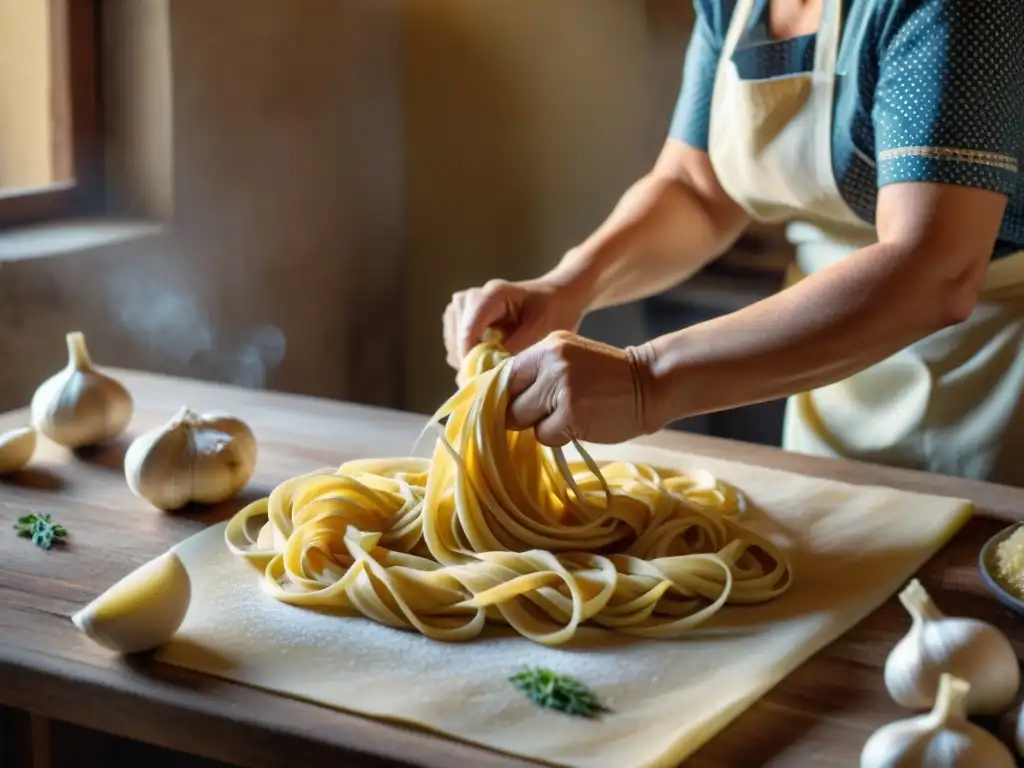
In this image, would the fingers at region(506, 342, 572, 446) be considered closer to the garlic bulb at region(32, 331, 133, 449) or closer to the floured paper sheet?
the floured paper sheet

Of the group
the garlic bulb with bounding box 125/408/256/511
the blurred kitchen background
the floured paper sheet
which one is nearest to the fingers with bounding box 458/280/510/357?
the garlic bulb with bounding box 125/408/256/511

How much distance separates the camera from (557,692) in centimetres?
114

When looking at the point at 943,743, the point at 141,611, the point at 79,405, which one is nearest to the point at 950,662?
the point at 943,743

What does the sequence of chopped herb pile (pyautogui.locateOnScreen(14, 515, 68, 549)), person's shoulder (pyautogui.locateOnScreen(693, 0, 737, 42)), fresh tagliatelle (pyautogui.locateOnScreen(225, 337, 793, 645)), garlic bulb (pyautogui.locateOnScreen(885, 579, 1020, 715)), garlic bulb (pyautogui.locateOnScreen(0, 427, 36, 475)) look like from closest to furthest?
garlic bulb (pyautogui.locateOnScreen(885, 579, 1020, 715)), fresh tagliatelle (pyautogui.locateOnScreen(225, 337, 793, 645)), chopped herb pile (pyautogui.locateOnScreen(14, 515, 68, 549)), garlic bulb (pyautogui.locateOnScreen(0, 427, 36, 475)), person's shoulder (pyautogui.locateOnScreen(693, 0, 737, 42))

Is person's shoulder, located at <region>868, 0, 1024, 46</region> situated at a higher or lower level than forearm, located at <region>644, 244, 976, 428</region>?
higher

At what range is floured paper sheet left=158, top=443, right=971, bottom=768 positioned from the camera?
1.10 meters

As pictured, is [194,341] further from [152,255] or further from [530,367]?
[530,367]

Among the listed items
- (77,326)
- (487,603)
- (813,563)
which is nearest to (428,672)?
(487,603)

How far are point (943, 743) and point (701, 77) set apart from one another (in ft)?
3.96

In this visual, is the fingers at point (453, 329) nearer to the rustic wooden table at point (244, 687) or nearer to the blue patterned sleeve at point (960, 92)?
the rustic wooden table at point (244, 687)

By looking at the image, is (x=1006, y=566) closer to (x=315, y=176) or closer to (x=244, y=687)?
(x=244, y=687)

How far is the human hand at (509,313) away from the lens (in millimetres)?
1714

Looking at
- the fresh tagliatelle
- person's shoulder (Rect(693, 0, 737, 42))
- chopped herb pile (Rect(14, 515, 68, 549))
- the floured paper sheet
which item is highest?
person's shoulder (Rect(693, 0, 737, 42))

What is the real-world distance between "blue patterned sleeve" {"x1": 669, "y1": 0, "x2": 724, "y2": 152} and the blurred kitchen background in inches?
45.5
